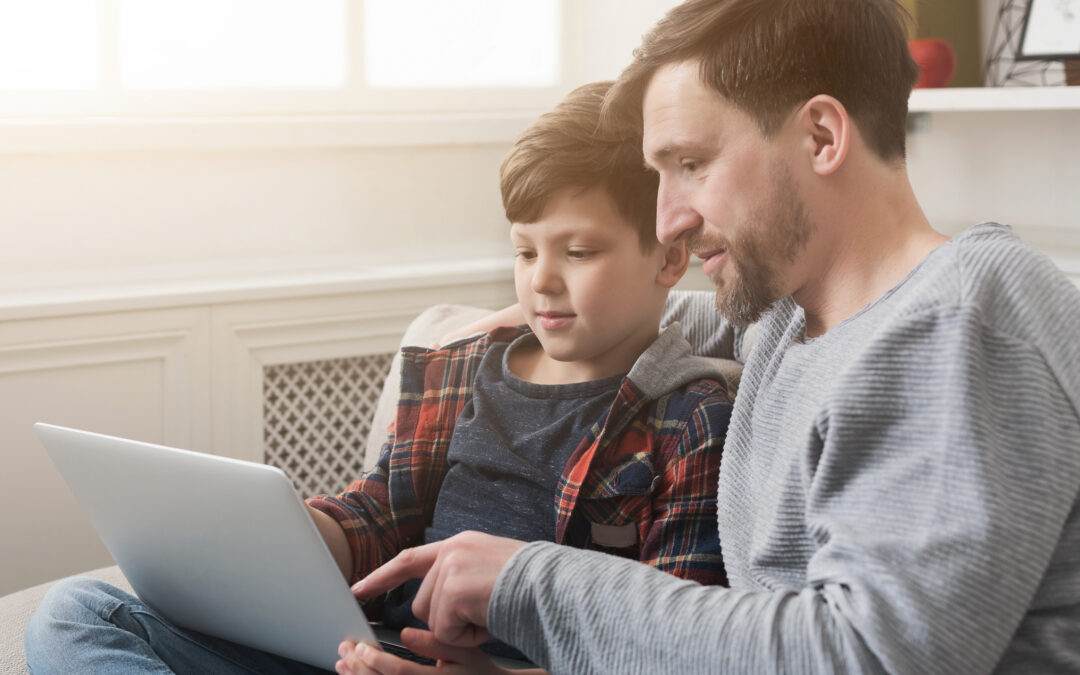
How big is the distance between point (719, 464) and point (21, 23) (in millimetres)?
1663

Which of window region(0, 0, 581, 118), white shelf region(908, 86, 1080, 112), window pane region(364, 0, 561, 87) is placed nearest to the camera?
white shelf region(908, 86, 1080, 112)

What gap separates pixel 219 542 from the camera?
1.03 m

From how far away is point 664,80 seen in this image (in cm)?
107

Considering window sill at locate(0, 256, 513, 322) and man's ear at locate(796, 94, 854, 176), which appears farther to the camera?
window sill at locate(0, 256, 513, 322)

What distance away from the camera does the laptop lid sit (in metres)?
0.96

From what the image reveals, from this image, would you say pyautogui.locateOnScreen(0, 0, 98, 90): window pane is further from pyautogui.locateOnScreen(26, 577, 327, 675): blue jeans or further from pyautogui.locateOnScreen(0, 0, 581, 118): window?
pyautogui.locateOnScreen(26, 577, 327, 675): blue jeans

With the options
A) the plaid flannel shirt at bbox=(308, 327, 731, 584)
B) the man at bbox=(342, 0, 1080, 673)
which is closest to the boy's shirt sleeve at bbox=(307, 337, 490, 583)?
the plaid flannel shirt at bbox=(308, 327, 731, 584)

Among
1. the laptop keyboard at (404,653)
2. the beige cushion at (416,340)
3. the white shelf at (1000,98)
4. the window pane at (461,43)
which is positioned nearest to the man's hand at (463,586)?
the laptop keyboard at (404,653)

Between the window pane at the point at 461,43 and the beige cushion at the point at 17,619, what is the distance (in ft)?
4.41

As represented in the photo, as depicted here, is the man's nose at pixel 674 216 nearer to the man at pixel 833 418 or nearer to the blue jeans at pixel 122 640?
the man at pixel 833 418

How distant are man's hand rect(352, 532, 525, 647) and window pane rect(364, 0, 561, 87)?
172 cm

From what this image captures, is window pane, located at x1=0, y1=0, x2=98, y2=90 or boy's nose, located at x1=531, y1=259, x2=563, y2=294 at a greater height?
window pane, located at x1=0, y1=0, x2=98, y2=90

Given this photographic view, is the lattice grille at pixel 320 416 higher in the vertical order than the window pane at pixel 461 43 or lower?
lower

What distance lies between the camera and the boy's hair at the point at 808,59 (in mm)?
994
